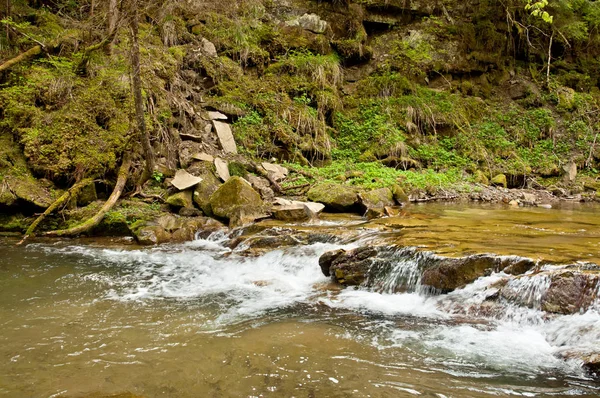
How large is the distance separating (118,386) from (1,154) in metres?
7.59

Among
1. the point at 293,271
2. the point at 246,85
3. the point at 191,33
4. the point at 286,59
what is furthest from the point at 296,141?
the point at 293,271

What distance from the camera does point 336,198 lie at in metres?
9.24

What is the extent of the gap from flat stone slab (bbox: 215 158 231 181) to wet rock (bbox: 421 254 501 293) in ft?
19.2

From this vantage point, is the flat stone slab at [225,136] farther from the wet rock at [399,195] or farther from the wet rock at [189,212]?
the wet rock at [399,195]

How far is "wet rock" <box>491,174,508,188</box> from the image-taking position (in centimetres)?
1315

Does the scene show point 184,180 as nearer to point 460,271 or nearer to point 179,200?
point 179,200

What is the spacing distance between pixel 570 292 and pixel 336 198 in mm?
5636

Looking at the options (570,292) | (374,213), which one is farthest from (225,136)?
(570,292)

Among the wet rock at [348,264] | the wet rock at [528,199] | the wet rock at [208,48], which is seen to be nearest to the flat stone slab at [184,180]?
the wet rock at [348,264]

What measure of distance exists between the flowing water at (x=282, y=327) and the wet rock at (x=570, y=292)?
8 centimetres

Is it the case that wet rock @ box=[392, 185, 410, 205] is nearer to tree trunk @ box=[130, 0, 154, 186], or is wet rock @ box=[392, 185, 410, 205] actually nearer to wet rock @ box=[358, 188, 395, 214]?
wet rock @ box=[358, 188, 395, 214]

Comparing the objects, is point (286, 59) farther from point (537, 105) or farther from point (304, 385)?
point (304, 385)

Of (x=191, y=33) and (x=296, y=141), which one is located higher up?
(x=191, y=33)

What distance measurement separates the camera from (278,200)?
30.1 ft
